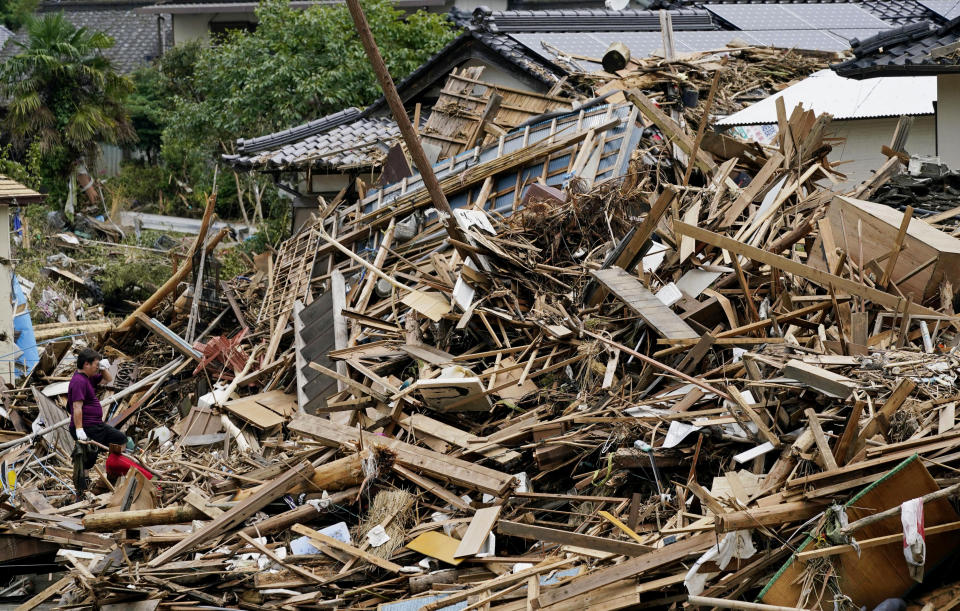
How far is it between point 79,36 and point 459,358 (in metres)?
21.5

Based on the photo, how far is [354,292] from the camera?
1190cm

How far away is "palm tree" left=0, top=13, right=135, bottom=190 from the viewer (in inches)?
1019

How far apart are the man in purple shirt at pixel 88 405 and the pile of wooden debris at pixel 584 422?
0.51 m

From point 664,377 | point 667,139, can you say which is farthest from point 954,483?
point 667,139

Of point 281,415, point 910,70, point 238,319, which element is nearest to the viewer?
point 910,70

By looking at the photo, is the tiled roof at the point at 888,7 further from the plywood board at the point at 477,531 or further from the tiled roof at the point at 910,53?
the plywood board at the point at 477,531

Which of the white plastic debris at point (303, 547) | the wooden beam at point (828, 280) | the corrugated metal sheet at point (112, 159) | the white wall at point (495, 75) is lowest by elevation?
the corrugated metal sheet at point (112, 159)

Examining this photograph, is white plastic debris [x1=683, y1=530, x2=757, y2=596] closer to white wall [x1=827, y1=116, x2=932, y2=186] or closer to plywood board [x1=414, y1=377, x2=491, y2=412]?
plywood board [x1=414, y1=377, x2=491, y2=412]

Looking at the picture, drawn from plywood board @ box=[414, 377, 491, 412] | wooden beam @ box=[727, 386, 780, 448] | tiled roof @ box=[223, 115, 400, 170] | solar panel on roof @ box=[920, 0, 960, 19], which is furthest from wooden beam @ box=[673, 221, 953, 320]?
solar panel on roof @ box=[920, 0, 960, 19]

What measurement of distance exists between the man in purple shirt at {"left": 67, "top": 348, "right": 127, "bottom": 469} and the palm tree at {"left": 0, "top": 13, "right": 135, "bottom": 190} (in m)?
18.0

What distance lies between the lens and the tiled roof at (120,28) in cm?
3634

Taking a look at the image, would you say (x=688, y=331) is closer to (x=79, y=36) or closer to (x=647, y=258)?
(x=647, y=258)

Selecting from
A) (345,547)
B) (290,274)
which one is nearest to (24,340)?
(290,274)

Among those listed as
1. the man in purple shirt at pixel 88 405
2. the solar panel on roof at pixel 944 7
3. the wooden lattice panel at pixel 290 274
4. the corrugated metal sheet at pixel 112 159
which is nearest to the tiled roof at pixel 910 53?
the wooden lattice panel at pixel 290 274
